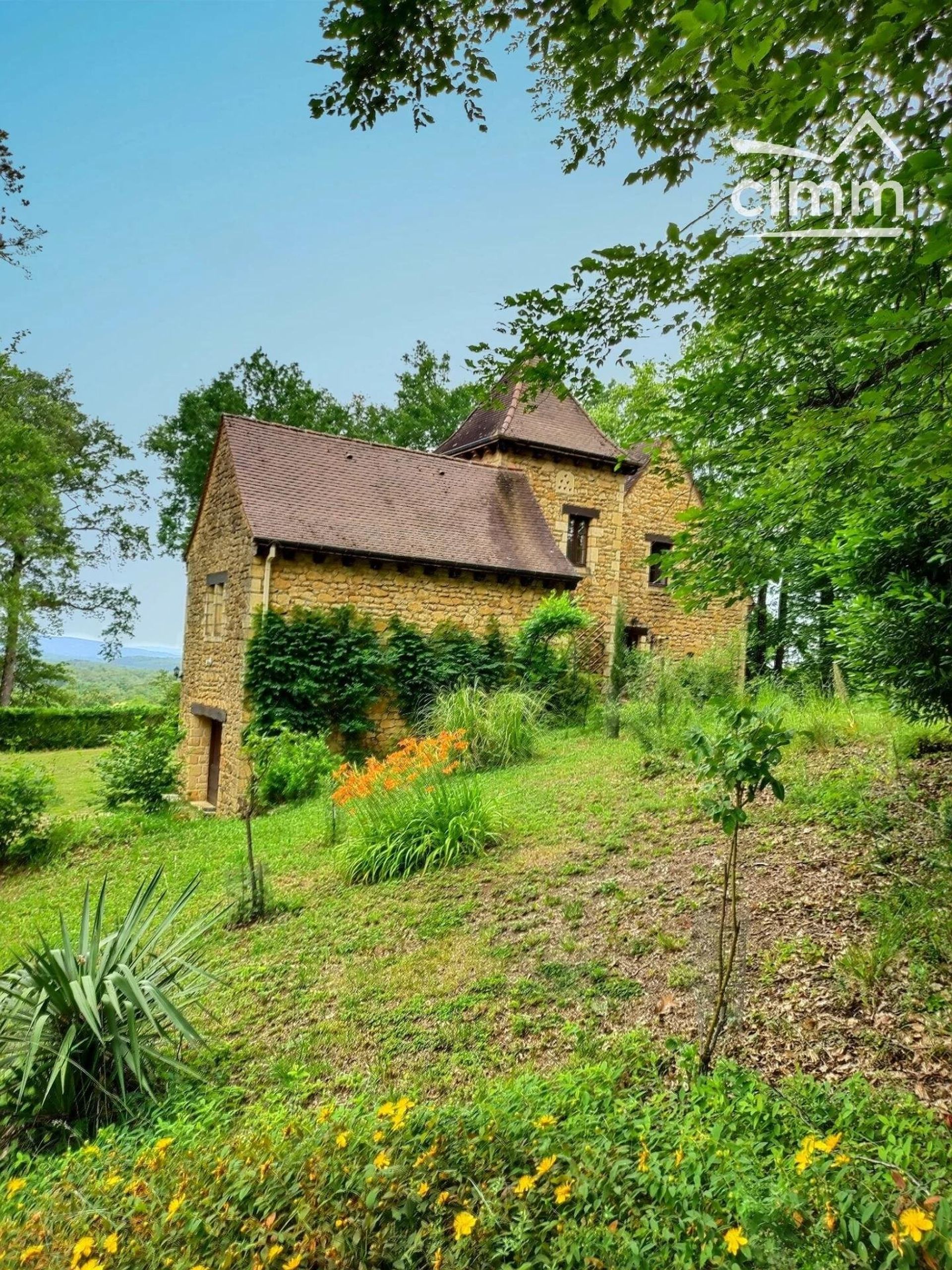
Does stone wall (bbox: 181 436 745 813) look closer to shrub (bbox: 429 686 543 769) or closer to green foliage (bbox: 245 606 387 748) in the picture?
green foliage (bbox: 245 606 387 748)

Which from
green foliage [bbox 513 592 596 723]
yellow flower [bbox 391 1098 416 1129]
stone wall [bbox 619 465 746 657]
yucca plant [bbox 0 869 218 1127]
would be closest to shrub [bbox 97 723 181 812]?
green foliage [bbox 513 592 596 723]

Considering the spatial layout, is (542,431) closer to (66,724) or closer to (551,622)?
(551,622)

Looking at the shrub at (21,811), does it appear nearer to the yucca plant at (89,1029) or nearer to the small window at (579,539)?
the yucca plant at (89,1029)

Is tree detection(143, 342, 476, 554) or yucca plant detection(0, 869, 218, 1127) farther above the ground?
tree detection(143, 342, 476, 554)

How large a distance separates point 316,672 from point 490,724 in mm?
3101

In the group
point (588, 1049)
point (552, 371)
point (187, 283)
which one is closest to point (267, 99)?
point (552, 371)

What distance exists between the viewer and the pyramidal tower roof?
1446 cm

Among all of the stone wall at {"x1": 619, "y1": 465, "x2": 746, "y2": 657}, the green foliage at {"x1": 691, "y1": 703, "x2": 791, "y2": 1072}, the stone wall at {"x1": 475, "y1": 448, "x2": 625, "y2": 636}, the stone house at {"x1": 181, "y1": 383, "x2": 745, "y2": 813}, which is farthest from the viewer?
the stone wall at {"x1": 619, "y1": 465, "x2": 746, "y2": 657}

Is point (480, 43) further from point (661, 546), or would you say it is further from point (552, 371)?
point (661, 546)

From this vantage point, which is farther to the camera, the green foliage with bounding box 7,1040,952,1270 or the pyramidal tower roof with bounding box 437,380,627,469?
the pyramidal tower roof with bounding box 437,380,627,469

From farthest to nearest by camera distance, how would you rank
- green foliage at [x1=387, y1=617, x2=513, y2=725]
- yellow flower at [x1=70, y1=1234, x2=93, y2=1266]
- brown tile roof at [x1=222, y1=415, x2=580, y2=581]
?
green foliage at [x1=387, y1=617, x2=513, y2=725] < brown tile roof at [x1=222, y1=415, x2=580, y2=581] < yellow flower at [x1=70, y1=1234, x2=93, y2=1266]

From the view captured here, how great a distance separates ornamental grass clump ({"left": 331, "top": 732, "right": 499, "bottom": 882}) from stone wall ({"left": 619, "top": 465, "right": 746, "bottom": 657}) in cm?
1051

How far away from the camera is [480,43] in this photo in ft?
9.69

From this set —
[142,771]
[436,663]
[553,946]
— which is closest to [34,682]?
[142,771]
